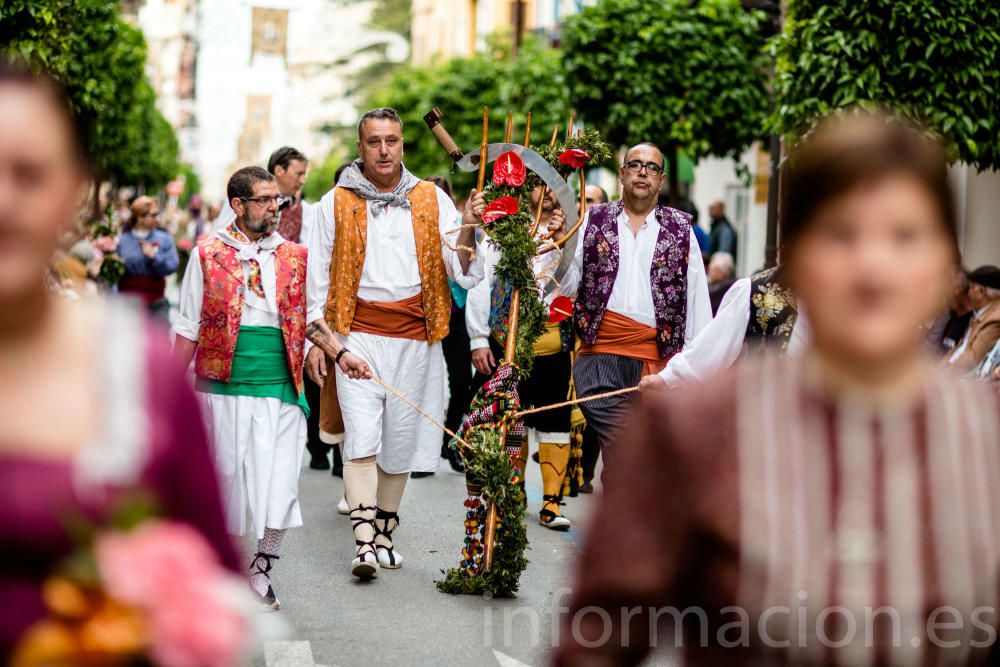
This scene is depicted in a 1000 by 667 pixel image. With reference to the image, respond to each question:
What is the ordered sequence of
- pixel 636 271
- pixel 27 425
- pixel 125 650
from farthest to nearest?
1. pixel 636 271
2. pixel 27 425
3. pixel 125 650

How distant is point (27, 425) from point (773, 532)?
1068 mm

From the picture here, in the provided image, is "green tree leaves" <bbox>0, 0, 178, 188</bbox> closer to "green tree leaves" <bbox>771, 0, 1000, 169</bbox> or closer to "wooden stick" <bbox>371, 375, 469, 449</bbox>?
"wooden stick" <bbox>371, 375, 469, 449</bbox>

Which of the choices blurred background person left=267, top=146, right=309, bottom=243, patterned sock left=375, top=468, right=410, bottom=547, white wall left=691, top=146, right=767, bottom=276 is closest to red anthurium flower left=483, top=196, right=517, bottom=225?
patterned sock left=375, top=468, right=410, bottom=547

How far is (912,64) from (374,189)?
6511 millimetres

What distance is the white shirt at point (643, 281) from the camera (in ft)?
25.5

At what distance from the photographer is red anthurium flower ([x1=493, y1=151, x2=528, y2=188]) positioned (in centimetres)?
700

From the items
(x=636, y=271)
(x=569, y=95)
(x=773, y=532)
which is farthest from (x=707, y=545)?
(x=569, y=95)

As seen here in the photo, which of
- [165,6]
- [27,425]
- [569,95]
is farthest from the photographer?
[165,6]

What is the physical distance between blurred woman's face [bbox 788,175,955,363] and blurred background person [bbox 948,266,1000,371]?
26.4ft

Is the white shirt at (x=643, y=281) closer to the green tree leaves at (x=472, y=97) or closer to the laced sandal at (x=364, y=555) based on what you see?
the laced sandal at (x=364, y=555)

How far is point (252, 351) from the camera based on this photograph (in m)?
6.78

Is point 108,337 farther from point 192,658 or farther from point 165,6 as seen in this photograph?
point 165,6

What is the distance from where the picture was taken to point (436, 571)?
783 centimetres

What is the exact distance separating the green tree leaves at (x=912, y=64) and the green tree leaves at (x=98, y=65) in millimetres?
5997
